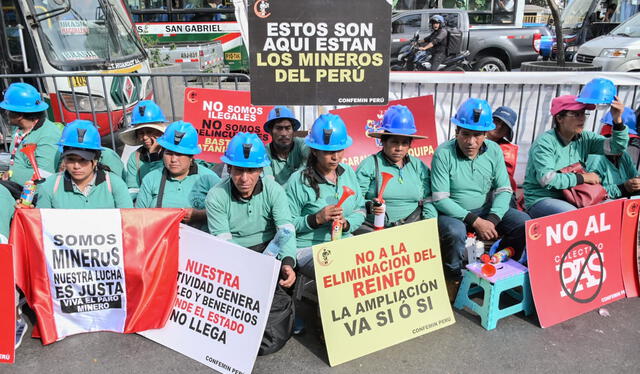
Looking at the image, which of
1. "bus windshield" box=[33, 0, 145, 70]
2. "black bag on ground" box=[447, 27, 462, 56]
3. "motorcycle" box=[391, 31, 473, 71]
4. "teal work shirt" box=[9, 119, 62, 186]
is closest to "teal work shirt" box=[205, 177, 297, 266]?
"teal work shirt" box=[9, 119, 62, 186]

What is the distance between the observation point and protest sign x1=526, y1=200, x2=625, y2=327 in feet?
12.8

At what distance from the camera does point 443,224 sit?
4.33 meters

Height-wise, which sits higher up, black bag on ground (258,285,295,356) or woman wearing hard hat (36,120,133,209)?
woman wearing hard hat (36,120,133,209)

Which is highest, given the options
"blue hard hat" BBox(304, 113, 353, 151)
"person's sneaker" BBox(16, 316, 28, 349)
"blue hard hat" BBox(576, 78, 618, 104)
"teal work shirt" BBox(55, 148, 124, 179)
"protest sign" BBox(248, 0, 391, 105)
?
"protest sign" BBox(248, 0, 391, 105)

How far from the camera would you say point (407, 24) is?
14.5 meters

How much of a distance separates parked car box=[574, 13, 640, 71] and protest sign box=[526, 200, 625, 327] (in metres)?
8.69

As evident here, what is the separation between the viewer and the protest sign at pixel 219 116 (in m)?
6.14

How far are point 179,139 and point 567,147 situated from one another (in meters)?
3.46

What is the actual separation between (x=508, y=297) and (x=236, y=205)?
2.41 meters

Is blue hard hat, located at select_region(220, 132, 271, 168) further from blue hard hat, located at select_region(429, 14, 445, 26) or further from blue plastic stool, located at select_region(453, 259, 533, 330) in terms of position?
blue hard hat, located at select_region(429, 14, 445, 26)

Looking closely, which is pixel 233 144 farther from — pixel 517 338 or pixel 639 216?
pixel 639 216

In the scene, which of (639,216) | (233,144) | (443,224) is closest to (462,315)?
(443,224)

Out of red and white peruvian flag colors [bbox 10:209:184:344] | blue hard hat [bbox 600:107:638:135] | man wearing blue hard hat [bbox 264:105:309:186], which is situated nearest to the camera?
red and white peruvian flag colors [bbox 10:209:184:344]

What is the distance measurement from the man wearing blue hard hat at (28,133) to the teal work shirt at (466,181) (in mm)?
3567
